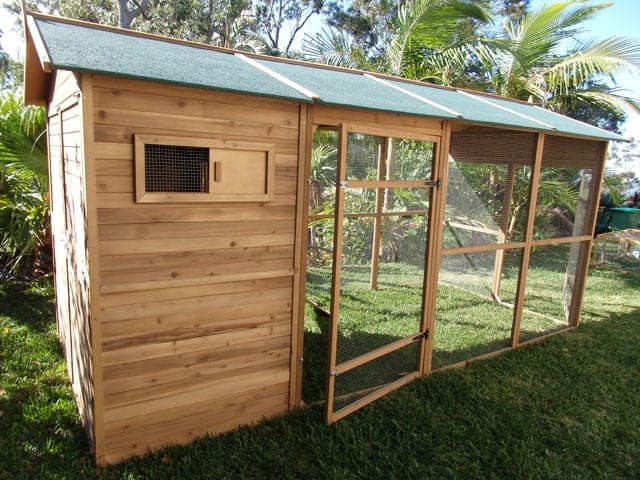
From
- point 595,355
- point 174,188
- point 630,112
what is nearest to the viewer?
point 174,188

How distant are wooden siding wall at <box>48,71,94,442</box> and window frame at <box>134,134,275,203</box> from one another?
26 cm

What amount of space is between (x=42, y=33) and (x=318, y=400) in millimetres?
2802

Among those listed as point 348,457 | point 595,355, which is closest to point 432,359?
point 348,457

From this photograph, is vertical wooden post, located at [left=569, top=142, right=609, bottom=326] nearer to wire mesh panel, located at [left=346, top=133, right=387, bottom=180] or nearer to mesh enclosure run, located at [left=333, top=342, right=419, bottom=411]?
mesh enclosure run, located at [left=333, top=342, right=419, bottom=411]

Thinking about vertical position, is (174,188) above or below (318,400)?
above

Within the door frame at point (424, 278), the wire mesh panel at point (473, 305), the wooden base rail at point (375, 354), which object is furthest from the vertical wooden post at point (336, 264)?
the wire mesh panel at point (473, 305)

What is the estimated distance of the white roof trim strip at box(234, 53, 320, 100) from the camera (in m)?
2.75

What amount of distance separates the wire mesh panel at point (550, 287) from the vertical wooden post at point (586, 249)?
4 cm

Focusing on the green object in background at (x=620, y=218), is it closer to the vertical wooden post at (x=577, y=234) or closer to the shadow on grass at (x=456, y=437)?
the vertical wooden post at (x=577, y=234)

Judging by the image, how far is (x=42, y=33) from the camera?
7.89 ft

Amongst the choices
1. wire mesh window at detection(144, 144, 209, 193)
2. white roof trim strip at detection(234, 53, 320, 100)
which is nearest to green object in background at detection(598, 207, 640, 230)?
white roof trim strip at detection(234, 53, 320, 100)

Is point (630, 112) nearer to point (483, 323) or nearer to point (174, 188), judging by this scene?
point (483, 323)

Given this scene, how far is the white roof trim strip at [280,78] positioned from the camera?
2.75 m

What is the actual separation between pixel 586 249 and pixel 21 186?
650 cm
